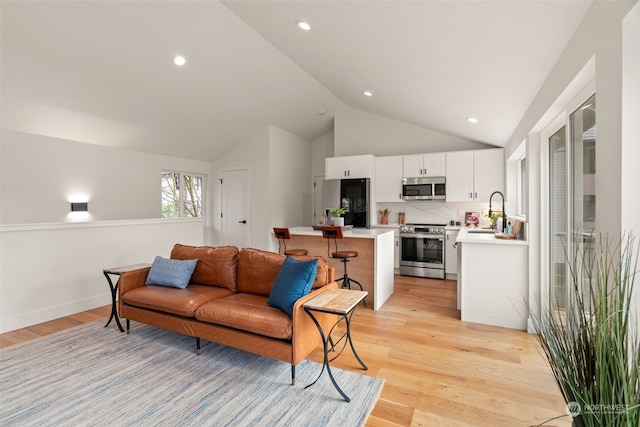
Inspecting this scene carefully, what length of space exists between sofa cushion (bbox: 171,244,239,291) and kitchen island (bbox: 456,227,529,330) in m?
2.45

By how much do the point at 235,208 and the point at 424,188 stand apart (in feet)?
12.7

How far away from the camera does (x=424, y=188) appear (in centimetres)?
578

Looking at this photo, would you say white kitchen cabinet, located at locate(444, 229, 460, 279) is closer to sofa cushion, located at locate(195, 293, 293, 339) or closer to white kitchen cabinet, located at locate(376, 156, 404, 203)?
white kitchen cabinet, located at locate(376, 156, 404, 203)

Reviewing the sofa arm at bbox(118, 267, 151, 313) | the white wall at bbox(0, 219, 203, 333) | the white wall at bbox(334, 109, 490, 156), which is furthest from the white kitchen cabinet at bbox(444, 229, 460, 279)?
the white wall at bbox(0, 219, 203, 333)

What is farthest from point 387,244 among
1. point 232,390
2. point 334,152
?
point 334,152

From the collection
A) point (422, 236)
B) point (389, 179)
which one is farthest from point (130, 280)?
point (389, 179)

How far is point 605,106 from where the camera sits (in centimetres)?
151

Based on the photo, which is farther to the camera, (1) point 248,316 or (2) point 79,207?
(2) point 79,207

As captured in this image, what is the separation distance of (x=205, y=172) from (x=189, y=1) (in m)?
4.03

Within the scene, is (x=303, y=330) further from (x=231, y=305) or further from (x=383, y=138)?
(x=383, y=138)

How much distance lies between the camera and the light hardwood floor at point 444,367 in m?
1.96

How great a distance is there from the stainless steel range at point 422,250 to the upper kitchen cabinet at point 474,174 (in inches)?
27.8

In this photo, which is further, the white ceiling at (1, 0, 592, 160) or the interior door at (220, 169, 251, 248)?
the interior door at (220, 169, 251, 248)

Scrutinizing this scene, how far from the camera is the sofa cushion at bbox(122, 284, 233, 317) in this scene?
2.73 meters
